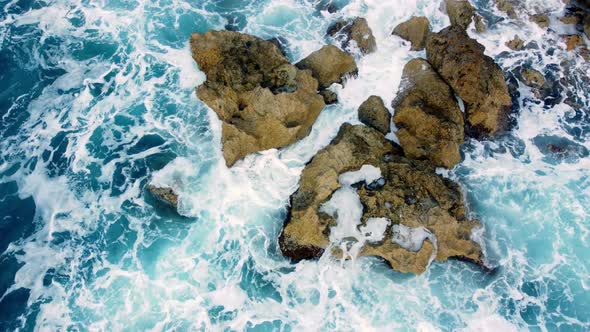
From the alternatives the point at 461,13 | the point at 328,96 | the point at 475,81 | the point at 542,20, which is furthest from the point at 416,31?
the point at 542,20

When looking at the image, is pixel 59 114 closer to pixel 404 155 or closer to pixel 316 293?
pixel 316 293

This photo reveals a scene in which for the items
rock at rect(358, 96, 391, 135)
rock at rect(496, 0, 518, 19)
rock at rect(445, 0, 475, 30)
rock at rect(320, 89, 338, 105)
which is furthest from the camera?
rock at rect(496, 0, 518, 19)

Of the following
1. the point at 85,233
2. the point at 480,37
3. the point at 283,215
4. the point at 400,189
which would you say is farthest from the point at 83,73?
the point at 480,37

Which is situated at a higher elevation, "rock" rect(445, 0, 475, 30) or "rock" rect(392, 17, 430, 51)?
"rock" rect(445, 0, 475, 30)

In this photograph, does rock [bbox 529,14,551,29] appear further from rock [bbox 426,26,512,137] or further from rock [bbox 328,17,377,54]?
rock [bbox 328,17,377,54]

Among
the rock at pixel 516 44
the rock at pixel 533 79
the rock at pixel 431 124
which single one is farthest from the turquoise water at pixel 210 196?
the rock at pixel 431 124

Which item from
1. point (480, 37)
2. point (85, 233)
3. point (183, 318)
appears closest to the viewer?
point (183, 318)

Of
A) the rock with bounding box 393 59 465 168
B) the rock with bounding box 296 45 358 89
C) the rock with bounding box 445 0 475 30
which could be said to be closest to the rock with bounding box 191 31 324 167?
the rock with bounding box 296 45 358 89

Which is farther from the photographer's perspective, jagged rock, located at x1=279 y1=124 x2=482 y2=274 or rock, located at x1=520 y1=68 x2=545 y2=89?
rock, located at x1=520 y1=68 x2=545 y2=89
